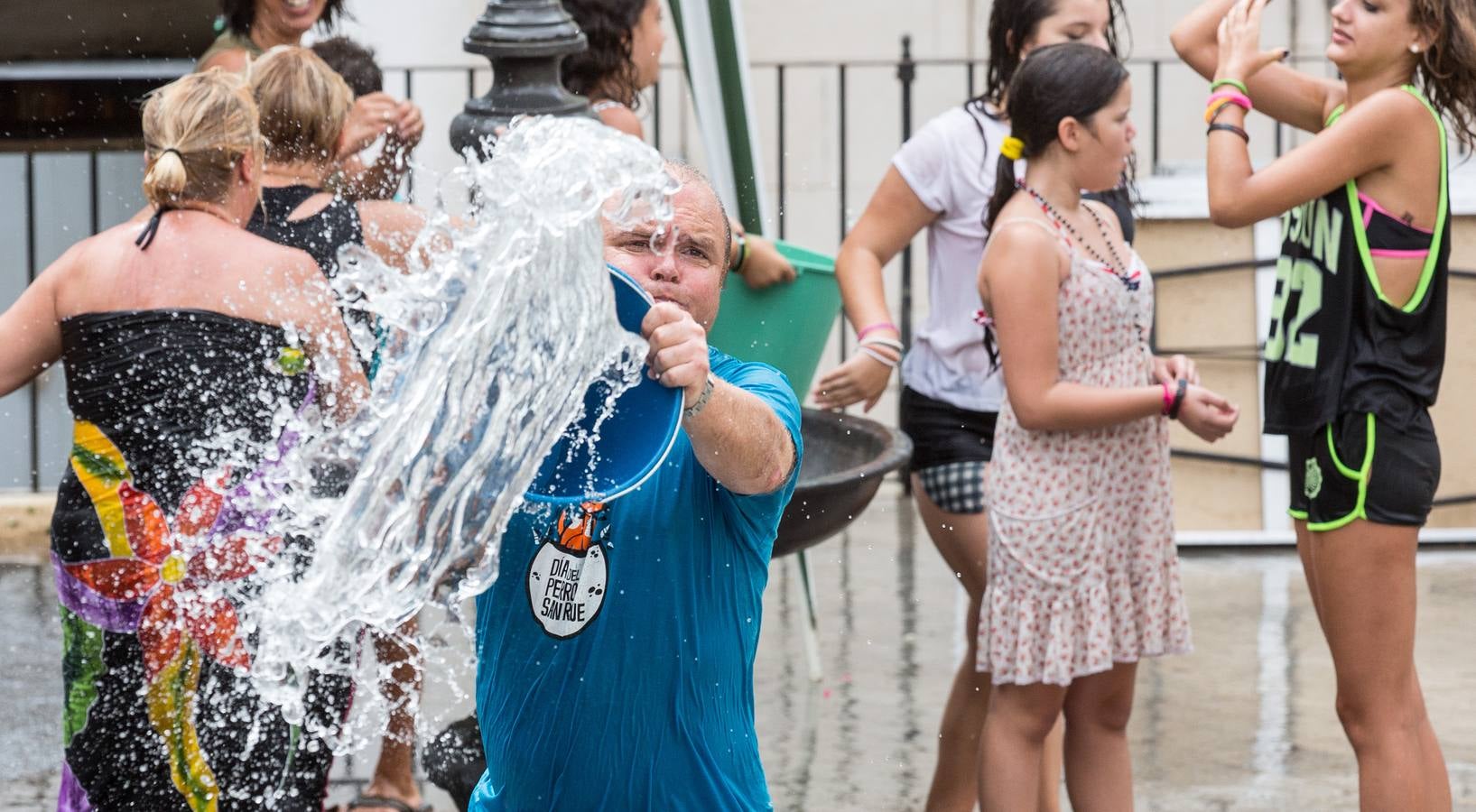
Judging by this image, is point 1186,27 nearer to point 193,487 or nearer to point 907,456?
point 907,456

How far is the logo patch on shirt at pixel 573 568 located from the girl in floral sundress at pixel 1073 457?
1836mm

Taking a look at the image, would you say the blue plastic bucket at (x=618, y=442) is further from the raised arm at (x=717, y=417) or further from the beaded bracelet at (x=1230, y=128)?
the beaded bracelet at (x=1230, y=128)

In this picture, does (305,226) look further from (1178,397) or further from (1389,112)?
(1389,112)

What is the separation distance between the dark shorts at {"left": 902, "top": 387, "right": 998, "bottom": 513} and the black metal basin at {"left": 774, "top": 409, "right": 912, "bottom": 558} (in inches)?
2.6

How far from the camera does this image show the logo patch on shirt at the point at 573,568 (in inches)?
91.3

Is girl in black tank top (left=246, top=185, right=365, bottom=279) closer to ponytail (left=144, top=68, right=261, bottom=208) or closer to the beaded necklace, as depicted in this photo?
ponytail (left=144, top=68, right=261, bottom=208)

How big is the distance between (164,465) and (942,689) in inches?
110

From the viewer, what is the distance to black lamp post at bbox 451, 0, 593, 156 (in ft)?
12.4

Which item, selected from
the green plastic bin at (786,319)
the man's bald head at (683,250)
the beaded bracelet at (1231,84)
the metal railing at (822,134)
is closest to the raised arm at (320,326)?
the green plastic bin at (786,319)

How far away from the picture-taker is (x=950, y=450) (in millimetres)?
4430


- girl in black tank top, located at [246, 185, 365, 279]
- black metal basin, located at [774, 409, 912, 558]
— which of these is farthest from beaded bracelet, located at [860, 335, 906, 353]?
girl in black tank top, located at [246, 185, 365, 279]

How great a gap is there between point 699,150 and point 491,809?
23.7 feet

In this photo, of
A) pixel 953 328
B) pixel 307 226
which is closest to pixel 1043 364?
pixel 953 328

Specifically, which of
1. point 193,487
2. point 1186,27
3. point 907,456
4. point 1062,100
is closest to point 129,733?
point 193,487
